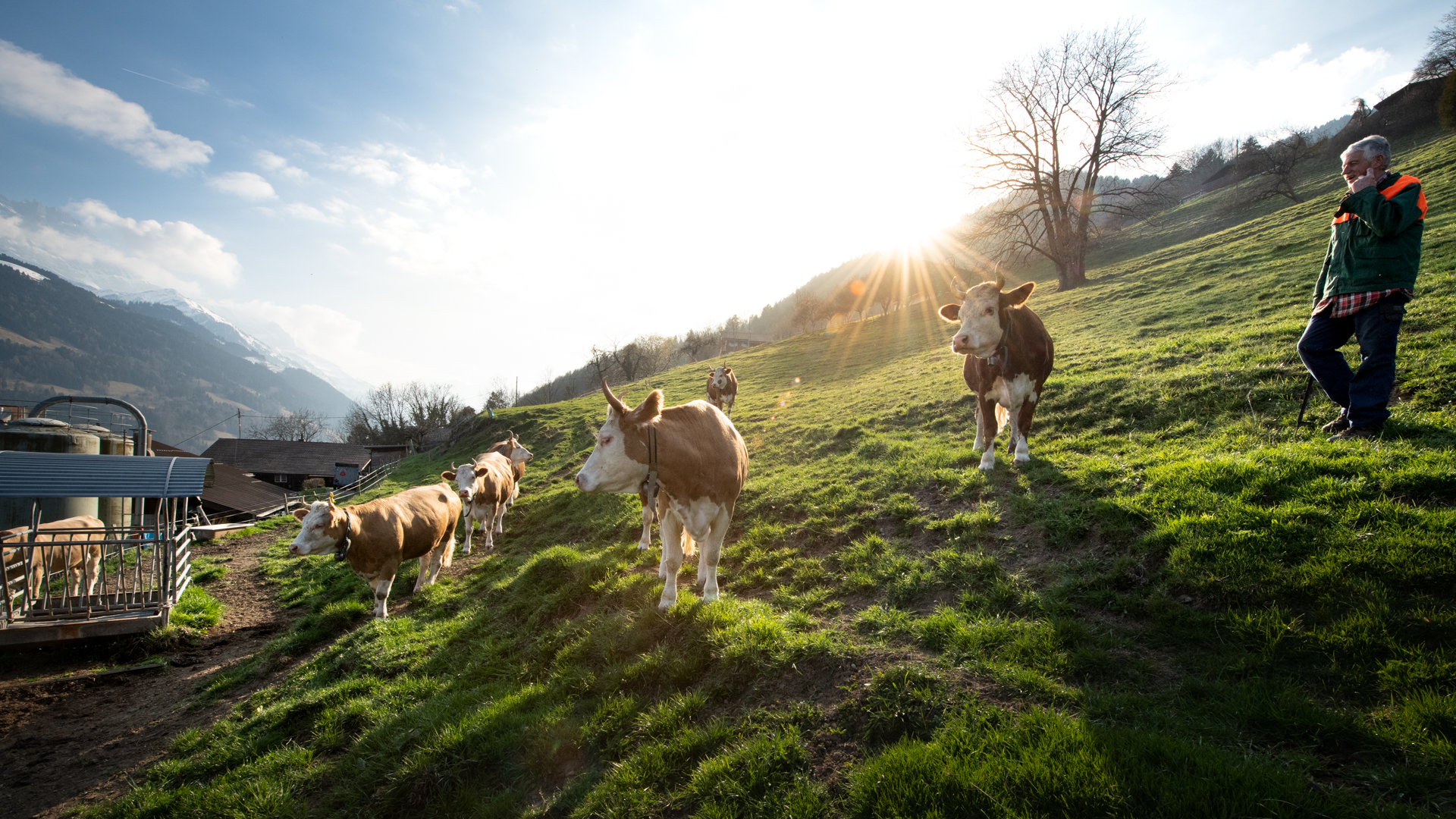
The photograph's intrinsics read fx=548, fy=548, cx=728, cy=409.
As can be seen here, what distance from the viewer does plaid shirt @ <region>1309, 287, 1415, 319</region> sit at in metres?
5.15

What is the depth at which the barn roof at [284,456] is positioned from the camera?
49.0 metres

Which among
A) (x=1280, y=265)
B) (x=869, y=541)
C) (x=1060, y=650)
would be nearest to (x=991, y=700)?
(x=1060, y=650)

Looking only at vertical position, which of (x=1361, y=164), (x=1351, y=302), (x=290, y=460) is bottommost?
(x=1351, y=302)

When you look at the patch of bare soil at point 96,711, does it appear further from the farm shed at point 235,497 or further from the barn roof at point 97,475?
the farm shed at point 235,497

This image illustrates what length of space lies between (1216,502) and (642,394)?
32979mm

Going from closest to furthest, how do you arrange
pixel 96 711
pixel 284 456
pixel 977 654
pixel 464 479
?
pixel 977 654
pixel 96 711
pixel 464 479
pixel 284 456

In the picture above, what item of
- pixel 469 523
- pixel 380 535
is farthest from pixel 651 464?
pixel 469 523

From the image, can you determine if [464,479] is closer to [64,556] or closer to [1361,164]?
[64,556]

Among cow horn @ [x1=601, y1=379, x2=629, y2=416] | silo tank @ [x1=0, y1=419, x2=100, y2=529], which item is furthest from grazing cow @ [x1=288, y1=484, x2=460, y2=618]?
silo tank @ [x1=0, y1=419, x2=100, y2=529]

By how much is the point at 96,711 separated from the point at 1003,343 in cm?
1263

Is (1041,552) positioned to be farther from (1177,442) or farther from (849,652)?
(1177,442)

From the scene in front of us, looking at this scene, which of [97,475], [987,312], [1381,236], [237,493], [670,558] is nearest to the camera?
[1381,236]

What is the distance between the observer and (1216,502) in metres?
4.82

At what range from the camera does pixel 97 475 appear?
8641 millimetres
